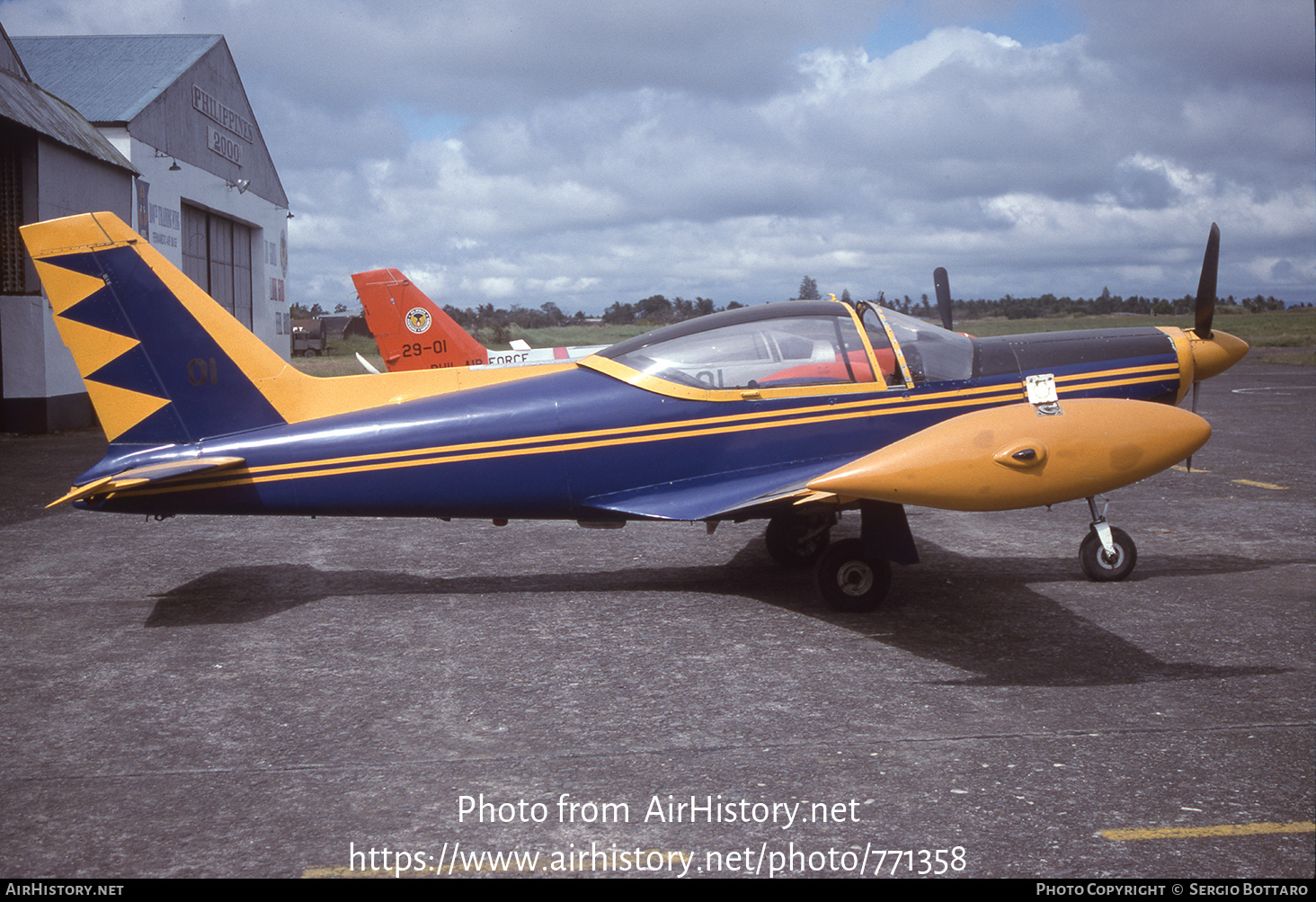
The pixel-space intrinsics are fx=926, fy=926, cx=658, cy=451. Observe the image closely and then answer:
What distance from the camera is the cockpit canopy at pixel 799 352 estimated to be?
21.7 ft

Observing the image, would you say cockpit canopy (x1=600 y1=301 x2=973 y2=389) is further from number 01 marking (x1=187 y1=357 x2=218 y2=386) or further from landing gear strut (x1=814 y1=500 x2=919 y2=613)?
number 01 marking (x1=187 y1=357 x2=218 y2=386)

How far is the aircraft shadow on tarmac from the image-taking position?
5258 mm

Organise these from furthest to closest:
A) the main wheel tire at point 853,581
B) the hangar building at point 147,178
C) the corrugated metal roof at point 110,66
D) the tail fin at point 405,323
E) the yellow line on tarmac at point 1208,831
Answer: the corrugated metal roof at point 110,66 → the hangar building at point 147,178 → the tail fin at point 405,323 → the main wheel tire at point 853,581 → the yellow line on tarmac at point 1208,831

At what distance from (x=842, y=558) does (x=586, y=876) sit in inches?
142

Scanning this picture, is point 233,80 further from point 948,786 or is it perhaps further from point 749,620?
point 948,786

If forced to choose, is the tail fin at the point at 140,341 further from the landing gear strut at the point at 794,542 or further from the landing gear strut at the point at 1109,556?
the landing gear strut at the point at 1109,556

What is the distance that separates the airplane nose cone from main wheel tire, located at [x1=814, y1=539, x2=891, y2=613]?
9.77 feet

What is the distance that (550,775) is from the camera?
398cm

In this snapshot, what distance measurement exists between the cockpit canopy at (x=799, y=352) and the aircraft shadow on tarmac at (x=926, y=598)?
161 centimetres

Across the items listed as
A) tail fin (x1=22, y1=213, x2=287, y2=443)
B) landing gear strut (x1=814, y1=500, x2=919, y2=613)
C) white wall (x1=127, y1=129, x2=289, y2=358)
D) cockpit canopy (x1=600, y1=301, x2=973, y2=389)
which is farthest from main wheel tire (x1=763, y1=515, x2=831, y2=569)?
white wall (x1=127, y1=129, x2=289, y2=358)

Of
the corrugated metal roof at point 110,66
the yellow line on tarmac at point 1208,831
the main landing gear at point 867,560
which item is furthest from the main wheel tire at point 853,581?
the corrugated metal roof at point 110,66

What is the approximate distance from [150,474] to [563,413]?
2807mm

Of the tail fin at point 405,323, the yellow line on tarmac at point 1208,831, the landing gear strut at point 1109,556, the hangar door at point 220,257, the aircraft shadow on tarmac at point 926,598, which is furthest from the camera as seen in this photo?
the hangar door at point 220,257

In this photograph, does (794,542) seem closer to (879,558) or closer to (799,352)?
(879,558)
